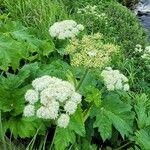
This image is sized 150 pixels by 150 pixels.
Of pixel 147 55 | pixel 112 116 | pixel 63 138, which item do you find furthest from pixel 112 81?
pixel 147 55

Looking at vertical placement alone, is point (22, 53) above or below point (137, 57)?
above

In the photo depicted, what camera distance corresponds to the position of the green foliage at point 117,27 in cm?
623

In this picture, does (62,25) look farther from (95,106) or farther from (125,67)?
(125,67)

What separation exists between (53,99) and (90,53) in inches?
24.5

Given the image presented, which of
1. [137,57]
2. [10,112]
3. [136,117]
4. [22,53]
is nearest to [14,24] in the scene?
[22,53]

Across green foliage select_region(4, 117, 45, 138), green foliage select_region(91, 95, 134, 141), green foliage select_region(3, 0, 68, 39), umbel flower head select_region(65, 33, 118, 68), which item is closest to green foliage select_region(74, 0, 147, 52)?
green foliage select_region(3, 0, 68, 39)

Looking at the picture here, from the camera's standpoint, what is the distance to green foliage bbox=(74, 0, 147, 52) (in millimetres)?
6234

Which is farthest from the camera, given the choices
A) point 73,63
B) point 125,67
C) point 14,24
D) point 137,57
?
point 137,57

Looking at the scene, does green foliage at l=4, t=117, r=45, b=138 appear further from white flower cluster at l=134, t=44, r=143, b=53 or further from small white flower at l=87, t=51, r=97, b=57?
white flower cluster at l=134, t=44, r=143, b=53

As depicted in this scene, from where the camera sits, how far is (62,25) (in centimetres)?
383

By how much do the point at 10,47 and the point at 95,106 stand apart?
2.52ft

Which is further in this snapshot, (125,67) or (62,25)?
(125,67)

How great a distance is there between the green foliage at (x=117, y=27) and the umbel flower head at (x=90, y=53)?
238 cm

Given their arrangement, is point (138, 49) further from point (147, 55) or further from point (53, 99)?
point (53, 99)
